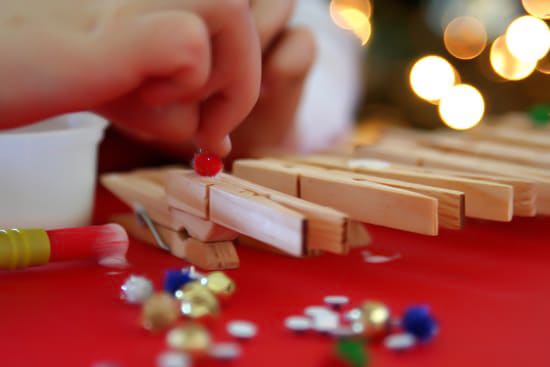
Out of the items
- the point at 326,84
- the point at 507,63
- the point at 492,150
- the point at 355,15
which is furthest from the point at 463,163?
the point at 355,15

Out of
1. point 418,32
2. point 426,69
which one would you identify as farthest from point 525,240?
point 418,32

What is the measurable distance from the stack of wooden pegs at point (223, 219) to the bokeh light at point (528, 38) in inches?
57.6

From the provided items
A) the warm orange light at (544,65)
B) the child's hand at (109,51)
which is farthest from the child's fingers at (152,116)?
the warm orange light at (544,65)

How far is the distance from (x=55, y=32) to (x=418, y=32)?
2168 millimetres

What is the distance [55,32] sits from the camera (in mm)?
495

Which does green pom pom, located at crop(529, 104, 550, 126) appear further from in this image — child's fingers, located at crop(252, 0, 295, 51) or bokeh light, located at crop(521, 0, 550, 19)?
bokeh light, located at crop(521, 0, 550, 19)

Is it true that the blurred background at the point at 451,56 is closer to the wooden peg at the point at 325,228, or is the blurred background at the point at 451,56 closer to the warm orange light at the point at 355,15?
the warm orange light at the point at 355,15

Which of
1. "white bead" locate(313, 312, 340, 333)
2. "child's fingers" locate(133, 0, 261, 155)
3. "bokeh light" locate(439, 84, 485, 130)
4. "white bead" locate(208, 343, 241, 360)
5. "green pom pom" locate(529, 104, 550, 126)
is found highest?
"child's fingers" locate(133, 0, 261, 155)

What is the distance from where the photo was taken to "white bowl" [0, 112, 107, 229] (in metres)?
0.69

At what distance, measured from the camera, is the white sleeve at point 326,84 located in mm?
1342

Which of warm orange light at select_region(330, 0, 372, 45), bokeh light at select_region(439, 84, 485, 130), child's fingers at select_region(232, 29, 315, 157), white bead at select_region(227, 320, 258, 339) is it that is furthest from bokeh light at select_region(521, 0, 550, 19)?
white bead at select_region(227, 320, 258, 339)

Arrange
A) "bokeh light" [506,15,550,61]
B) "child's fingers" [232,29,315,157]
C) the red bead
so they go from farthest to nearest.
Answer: "bokeh light" [506,15,550,61] < "child's fingers" [232,29,315,157] < the red bead

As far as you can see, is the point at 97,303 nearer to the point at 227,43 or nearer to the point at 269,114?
the point at 227,43

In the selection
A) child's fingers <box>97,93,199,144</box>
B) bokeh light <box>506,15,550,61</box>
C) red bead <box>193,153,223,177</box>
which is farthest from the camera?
bokeh light <box>506,15,550,61</box>
